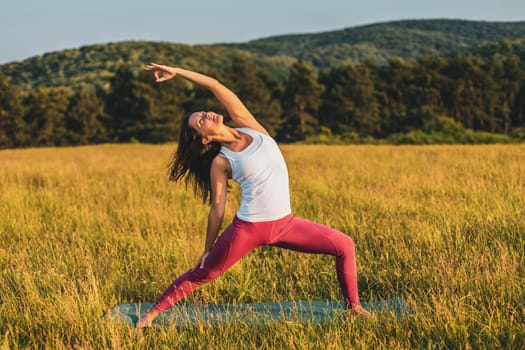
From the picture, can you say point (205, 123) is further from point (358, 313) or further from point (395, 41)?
point (395, 41)

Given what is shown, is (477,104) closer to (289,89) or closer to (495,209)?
(289,89)

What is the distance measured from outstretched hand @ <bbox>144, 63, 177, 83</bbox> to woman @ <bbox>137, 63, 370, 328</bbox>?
0.02 m

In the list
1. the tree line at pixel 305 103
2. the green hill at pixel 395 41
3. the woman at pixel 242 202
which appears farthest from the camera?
the green hill at pixel 395 41

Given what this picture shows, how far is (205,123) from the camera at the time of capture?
341 centimetres

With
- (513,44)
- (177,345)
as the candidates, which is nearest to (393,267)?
(177,345)

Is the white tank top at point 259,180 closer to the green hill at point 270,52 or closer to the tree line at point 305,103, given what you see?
the tree line at point 305,103

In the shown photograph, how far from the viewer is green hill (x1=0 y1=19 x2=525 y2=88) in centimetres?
13075

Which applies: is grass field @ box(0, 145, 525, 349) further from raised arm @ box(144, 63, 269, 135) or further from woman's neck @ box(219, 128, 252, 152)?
raised arm @ box(144, 63, 269, 135)

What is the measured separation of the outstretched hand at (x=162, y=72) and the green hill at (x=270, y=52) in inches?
4113

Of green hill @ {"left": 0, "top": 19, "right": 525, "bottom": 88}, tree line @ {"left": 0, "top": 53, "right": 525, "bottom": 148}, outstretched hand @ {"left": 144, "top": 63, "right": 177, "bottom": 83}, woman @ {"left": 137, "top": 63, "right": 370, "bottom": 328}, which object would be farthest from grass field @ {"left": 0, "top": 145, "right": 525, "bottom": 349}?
green hill @ {"left": 0, "top": 19, "right": 525, "bottom": 88}

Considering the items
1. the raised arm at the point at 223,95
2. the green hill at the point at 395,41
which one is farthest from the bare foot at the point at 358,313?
the green hill at the point at 395,41

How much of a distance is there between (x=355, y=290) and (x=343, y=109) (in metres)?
52.9

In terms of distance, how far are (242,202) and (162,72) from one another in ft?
3.88

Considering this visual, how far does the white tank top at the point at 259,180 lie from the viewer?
11.1ft
